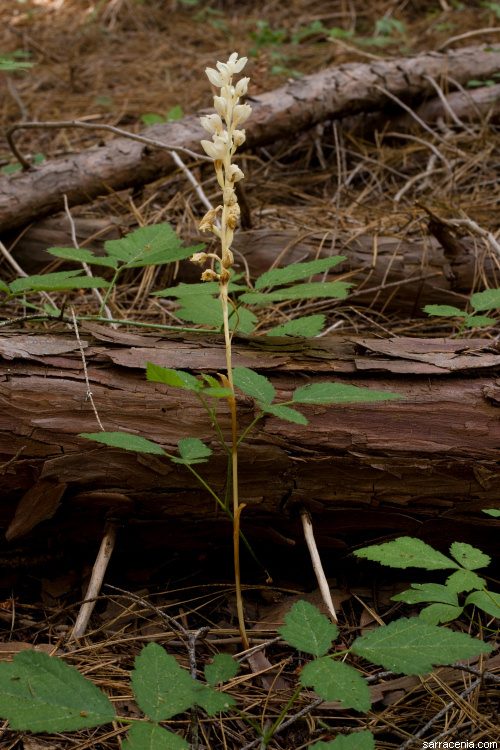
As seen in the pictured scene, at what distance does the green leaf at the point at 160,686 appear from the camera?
0.96m

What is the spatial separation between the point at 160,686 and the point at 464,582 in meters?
0.70

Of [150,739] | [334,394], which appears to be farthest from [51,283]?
[150,739]

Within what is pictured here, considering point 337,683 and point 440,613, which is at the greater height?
point 337,683

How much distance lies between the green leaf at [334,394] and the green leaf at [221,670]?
0.55m

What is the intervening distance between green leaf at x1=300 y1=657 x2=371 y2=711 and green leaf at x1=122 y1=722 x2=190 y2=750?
232mm

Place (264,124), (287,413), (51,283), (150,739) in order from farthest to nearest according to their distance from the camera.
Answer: (264,124) < (51,283) < (287,413) < (150,739)

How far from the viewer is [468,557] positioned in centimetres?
135

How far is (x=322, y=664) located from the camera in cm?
102

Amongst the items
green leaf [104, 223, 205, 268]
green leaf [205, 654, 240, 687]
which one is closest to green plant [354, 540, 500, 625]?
green leaf [205, 654, 240, 687]

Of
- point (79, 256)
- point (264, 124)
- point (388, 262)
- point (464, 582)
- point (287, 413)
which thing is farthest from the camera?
point (264, 124)

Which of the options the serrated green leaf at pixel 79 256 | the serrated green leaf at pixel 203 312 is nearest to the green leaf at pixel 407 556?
the serrated green leaf at pixel 203 312

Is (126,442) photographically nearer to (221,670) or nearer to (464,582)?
(221,670)

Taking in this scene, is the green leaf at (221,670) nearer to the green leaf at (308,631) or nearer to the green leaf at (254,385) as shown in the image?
the green leaf at (308,631)

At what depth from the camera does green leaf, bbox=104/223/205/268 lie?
1.72 meters
